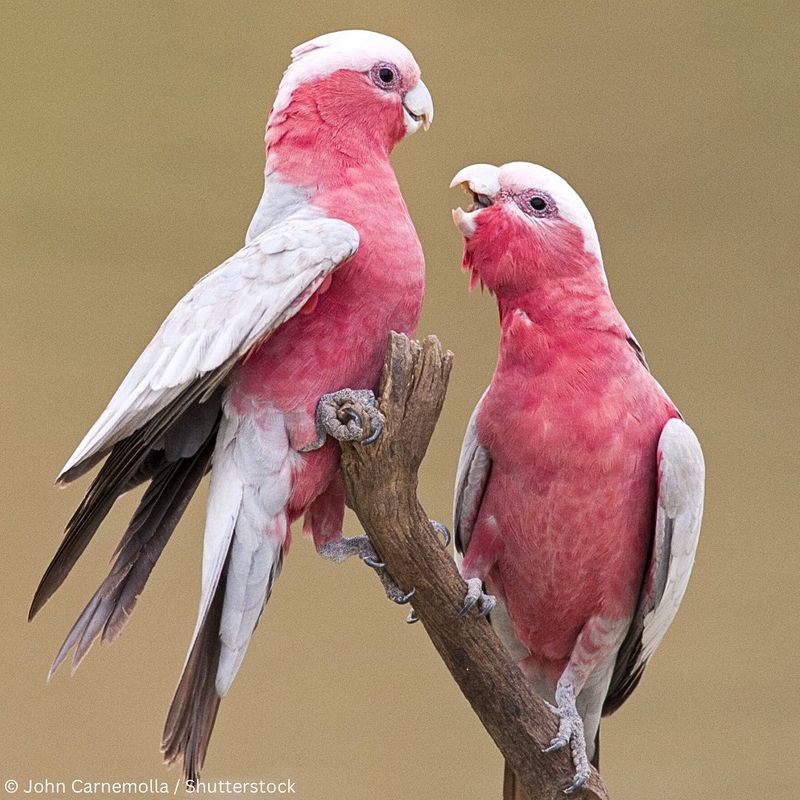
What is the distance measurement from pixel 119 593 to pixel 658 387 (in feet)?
2.94

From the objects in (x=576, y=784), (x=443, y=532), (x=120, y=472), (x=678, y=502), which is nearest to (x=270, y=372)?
(x=120, y=472)

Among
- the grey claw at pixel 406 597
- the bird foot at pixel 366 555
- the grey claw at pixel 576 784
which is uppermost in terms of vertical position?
the bird foot at pixel 366 555

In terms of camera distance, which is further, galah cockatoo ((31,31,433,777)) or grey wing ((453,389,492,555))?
grey wing ((453,389,492,555))

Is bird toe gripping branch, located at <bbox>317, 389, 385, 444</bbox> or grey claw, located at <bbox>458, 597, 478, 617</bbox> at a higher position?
bird toe gripping branch, located at <bbox>317, 389, 385, 444</bbox>

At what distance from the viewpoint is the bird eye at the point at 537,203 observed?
1799 mm

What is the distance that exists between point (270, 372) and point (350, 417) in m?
0.14

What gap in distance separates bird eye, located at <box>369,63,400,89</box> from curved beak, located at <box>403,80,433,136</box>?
3cm

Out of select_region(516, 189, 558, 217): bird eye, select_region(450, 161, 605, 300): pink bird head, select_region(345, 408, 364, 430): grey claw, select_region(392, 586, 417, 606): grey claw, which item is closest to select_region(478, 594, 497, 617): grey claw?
select_region(392, 586, 417, 606): grey claw

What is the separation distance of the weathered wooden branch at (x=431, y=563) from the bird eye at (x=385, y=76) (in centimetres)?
42

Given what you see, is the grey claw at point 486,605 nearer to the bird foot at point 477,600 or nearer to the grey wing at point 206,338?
the bird foot at point 477,600

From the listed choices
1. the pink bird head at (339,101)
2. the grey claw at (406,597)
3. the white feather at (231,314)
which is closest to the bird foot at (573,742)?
the grey claw at (406,597)

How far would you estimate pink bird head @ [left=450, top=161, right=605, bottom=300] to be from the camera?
5.86ft

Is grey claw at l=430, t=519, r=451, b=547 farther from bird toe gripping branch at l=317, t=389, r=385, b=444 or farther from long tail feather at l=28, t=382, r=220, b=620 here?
long tail feather at l=28, t=382, r=220, b=620

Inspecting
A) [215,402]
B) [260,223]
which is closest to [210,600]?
[215,402]
